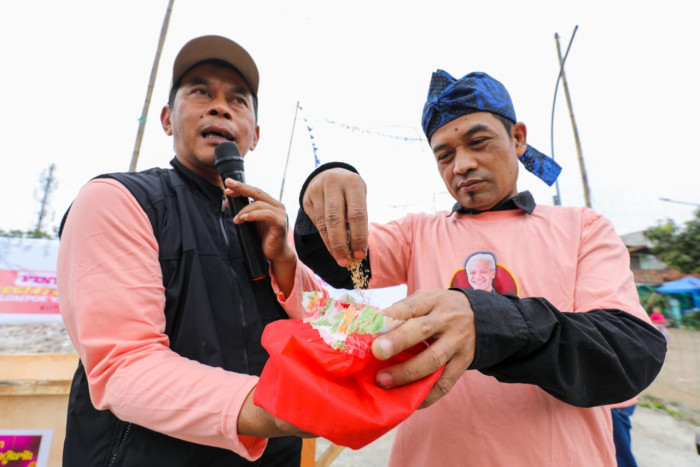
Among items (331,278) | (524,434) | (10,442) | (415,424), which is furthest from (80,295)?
(10,442)

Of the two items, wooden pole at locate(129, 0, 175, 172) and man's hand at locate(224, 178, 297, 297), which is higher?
wooden pole at locate(129, 0, 175, 172)

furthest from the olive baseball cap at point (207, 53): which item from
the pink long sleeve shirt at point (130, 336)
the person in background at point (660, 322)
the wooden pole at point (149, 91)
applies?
the person in background at point (660, 322)

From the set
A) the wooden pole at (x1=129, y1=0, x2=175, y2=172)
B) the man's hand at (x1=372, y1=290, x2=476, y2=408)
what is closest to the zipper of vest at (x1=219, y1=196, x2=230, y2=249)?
the man's hand at (x1=372, y1=290, x2=476, y2=408)

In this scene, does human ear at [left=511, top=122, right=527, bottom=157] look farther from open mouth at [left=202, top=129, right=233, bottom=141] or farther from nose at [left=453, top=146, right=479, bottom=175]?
open mouth at [left=202, top=129, right=233, bottom=141]

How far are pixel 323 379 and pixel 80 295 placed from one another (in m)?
0.74

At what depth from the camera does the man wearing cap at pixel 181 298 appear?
864 mm

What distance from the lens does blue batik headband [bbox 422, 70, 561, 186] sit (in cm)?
154

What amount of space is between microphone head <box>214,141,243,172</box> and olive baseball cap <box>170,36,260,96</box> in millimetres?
454

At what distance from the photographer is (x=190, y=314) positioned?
3.73ft

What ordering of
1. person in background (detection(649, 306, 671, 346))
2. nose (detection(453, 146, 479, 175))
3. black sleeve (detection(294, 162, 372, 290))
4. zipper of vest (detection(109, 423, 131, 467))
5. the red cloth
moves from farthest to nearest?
person in background (detection(649, 306, 671, 346)), nose (detection(453, 146, 479, 175)), black sleeve (detection(294, 162, 372, 290)), zipper of vest (detection(109, 423, 131, 467)), the red cloth

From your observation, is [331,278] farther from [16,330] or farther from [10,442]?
[16,330]

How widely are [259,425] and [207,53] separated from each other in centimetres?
156

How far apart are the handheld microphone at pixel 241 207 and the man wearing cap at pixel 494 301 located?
0.58ft

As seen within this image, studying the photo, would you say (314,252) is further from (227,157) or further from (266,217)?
(227,157)
